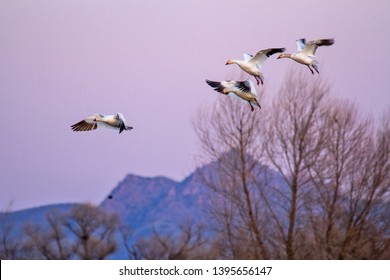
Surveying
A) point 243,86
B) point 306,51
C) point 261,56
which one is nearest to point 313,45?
point 306,51

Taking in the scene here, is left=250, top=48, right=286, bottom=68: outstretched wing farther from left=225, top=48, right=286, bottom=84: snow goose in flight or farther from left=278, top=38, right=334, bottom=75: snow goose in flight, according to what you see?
left=278, top=38, right=334, bottom=75: snow goose in flight

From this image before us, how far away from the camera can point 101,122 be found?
278 inches

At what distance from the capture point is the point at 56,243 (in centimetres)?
1808

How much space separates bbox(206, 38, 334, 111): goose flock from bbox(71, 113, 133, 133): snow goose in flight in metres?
0.86

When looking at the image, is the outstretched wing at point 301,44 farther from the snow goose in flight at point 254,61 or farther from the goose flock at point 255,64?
the snow goose in flight at point 254,61

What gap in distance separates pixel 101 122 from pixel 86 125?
0.21 meters

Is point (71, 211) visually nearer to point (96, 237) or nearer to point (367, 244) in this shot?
point (96, 237)

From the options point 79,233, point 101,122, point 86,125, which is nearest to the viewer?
point 101,122

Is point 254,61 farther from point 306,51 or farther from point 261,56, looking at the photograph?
point 306,51

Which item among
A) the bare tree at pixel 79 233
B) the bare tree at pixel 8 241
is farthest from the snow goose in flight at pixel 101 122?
the bare tree at pixel 79 233

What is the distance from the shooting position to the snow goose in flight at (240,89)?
23.0 feet

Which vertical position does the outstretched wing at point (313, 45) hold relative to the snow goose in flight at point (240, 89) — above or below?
above

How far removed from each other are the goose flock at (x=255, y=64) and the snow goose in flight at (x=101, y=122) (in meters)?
0.86
